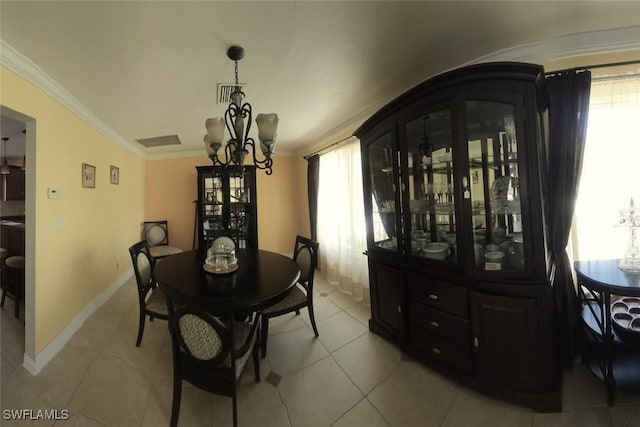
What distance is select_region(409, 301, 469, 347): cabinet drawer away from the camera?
144cm

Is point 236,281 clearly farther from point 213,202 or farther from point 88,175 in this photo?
point 213,202

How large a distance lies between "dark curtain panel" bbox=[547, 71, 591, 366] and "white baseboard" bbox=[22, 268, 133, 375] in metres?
3.73

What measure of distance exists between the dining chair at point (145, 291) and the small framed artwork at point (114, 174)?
150 cm

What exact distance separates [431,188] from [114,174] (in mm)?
3925

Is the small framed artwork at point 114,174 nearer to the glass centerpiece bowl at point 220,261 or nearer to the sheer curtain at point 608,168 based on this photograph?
the glass centerpiece bowl at point 220,261

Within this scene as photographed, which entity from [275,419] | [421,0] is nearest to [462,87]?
[421,0]

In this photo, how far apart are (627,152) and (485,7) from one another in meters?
1.32

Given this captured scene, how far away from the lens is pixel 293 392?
4.87 feet

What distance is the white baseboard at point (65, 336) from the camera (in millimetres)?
1697

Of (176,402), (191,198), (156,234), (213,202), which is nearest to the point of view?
(176,402)

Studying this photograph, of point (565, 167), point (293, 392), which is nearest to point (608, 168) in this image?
point (565, 167)

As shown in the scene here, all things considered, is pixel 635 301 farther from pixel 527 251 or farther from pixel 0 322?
pixel 0 322

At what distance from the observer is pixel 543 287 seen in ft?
4.13

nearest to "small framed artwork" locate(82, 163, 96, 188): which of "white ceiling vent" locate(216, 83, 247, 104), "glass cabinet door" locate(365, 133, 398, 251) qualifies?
"white ceiling vent" locate(216, 83, 247, 104)
